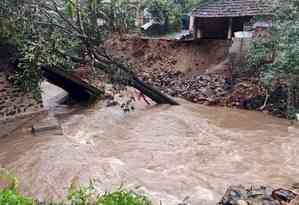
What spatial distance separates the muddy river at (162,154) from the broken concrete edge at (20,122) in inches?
21.4

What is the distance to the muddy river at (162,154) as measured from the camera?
278 inches

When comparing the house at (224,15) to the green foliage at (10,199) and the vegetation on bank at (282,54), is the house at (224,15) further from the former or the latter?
the green foliage at (10,199)

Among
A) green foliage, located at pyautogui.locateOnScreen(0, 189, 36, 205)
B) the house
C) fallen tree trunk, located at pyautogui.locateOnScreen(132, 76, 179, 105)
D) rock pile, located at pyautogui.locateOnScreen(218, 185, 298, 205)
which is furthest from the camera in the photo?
the house

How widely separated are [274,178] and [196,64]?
9548 mm

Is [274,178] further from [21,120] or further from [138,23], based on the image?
[138,23]

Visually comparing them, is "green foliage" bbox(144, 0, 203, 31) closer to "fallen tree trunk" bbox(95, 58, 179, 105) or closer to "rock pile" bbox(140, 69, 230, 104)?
"rock pile" bbox(140, 69, 230, 104)

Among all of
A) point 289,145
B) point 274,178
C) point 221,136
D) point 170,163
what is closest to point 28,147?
point 170,163

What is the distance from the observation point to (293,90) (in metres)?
11.2

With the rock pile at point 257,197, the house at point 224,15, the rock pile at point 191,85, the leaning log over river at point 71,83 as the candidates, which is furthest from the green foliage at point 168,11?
the rock pile at point 257,197

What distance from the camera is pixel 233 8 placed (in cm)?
1496

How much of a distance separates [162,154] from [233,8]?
829 centimetres

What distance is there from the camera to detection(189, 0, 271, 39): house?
46.9 feet

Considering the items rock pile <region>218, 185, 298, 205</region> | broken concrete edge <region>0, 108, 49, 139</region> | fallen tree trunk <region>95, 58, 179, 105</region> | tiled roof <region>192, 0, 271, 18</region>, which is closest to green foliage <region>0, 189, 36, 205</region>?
rock pile <region>218, 185, 298, 205</region>

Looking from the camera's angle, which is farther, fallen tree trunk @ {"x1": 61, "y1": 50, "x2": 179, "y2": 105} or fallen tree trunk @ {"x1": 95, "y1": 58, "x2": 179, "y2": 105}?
fallen tree trunk @ {"x1": 95, "y1": 58, "x2": 179, "y2": 105}
